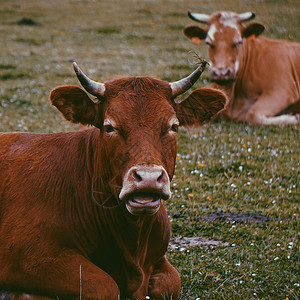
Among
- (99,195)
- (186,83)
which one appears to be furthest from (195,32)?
(99,195)

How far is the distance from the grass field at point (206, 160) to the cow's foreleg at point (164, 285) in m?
0.28

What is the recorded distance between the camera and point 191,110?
504 cm

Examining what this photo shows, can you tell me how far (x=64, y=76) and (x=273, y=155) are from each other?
27.8ft

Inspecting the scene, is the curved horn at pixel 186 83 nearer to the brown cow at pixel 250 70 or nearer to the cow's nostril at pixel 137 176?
the cow's nostril at pixel 137 176

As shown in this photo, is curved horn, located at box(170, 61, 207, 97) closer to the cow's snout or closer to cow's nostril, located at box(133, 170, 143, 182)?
cow's nostril, located at box(133, 170, 143, 182)

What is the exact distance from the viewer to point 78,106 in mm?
4727

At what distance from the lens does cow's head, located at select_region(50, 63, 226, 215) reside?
3.93m

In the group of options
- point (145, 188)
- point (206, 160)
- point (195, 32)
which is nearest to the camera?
point (145, 188)

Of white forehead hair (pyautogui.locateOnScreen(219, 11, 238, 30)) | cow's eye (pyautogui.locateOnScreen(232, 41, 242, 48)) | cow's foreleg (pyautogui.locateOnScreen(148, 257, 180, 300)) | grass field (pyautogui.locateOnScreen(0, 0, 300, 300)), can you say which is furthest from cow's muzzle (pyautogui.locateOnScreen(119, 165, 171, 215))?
white forehead hair (pyautogui.locateOnScreen(219, 11, 238, 30))

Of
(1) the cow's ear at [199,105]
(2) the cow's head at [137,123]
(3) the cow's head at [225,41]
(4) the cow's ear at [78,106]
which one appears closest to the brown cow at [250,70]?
(3) the cow's head at [225,41]

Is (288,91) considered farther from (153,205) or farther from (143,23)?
(143,23)

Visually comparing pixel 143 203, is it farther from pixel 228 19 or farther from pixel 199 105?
pixel 228 19

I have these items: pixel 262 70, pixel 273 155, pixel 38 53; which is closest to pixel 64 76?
pixel 38 53

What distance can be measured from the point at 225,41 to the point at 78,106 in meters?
7.63
